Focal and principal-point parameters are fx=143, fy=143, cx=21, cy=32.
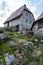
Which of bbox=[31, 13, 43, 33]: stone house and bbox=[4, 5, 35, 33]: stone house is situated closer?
bbox=[31, 13, 43, 33]: stone house

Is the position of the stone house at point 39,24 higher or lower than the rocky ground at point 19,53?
higher

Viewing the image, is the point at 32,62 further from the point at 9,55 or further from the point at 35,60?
the point at 9,55

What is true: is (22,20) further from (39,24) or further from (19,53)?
(19,53)

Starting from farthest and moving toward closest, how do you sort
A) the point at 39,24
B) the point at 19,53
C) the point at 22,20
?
the point at 22,20 → the point at 39,24 → the point at 19,53

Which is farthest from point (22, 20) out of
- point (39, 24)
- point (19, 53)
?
point (19, 53)

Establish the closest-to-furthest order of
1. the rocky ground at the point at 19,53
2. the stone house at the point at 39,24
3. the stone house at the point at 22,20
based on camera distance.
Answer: the rocky ground at the point at 19,53 → the stone house at the point at 39,24 → the stone house at the point at 22,20

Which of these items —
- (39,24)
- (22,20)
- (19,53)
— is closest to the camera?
(19,53)

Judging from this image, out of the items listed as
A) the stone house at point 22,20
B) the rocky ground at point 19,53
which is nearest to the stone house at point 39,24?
the stone house at point 22,20

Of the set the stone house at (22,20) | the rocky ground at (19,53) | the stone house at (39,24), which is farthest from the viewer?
the stone house at (22,20)

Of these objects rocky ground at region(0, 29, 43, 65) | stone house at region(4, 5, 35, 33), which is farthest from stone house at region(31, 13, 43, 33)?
rocky ground at region(0, 29, 43, 65)

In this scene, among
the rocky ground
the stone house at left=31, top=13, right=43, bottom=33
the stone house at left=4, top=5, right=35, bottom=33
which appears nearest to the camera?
the rocky ground

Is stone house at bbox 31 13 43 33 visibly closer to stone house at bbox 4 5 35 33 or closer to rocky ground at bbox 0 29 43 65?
stone house at bbox 4 5 35 33

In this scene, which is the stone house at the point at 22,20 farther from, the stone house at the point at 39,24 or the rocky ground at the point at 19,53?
the rocky ground at the point at 19,53

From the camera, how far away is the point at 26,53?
19000 mm
